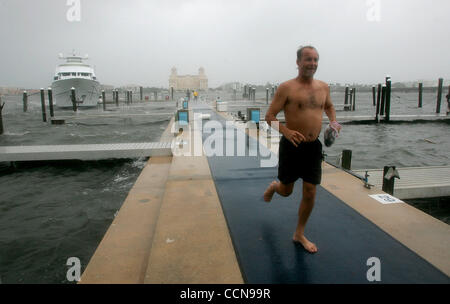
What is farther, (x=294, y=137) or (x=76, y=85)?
(x=76, y=85)

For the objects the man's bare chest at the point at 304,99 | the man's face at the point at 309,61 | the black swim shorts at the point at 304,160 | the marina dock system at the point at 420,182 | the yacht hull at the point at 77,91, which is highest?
the yacht hull at the point at 77,91

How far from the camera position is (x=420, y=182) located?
21.7 ft

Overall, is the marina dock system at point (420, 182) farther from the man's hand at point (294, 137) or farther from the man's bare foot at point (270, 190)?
the man's hand at point (294, 137)

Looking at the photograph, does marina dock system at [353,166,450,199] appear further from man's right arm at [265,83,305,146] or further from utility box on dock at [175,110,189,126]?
utility box on dock at [175,110,189,126]

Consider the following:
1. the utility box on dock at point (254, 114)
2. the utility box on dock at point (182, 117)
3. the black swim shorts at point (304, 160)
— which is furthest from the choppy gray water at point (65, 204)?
the utility box on dock at point (182, 117)

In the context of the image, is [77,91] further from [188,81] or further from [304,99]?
[188,81]

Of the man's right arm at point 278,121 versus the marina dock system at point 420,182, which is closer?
the man's right arm at point 278,121

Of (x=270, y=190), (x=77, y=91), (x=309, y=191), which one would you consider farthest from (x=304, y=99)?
(x=77, y=91)

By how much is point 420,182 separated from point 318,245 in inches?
182

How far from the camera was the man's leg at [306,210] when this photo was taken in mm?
3051

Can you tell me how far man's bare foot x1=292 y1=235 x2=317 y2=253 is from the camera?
3131mm

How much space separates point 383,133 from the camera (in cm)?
1897

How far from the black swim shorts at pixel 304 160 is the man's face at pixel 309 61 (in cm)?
70
